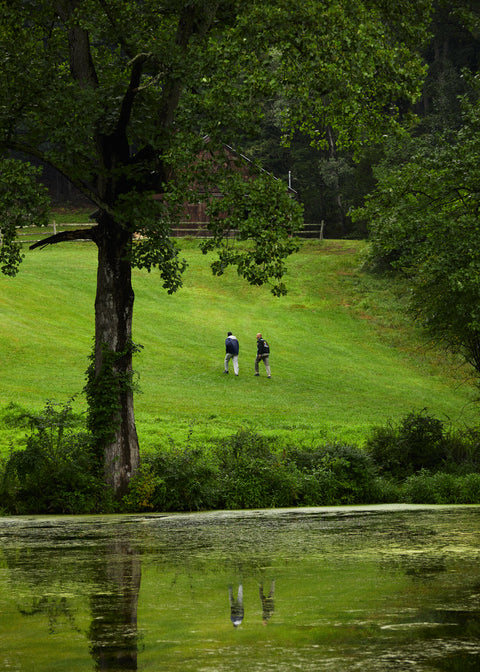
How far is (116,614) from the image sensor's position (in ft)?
18.6

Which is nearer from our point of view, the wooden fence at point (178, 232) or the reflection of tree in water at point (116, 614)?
the reflection of tree in water at point (116, 614)

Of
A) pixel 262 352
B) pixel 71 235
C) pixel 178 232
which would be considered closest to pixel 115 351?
pixel 71 235

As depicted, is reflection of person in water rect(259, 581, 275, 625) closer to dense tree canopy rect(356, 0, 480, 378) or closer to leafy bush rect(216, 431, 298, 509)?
leafy bush rect(216, 431, 298, 509)

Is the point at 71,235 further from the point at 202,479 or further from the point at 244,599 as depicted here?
the point at 244,599

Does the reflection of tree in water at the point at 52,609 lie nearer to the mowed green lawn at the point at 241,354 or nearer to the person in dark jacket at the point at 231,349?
the mowed green lawn at the point at 241,354

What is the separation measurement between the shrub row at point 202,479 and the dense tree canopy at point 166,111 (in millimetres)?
559

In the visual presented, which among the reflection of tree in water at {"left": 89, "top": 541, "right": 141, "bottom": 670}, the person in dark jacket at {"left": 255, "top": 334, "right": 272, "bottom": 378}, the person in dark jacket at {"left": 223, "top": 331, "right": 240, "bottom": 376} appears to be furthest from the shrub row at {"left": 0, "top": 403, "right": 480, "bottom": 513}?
the person in dark jacket at {"left": 255, "top": 334, "right": 272, "bottom": 378}

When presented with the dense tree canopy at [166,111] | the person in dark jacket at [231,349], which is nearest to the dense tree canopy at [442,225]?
the dense tree canopy at [166,111]

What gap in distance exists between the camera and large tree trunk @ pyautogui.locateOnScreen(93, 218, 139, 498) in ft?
51.7

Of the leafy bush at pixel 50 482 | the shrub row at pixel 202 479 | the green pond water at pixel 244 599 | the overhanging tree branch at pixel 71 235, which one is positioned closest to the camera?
the green pond water at pixel 244 599

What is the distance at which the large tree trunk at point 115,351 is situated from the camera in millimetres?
15758

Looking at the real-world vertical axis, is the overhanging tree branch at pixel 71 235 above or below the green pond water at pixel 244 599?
above

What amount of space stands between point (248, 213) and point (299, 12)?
3.62 meters

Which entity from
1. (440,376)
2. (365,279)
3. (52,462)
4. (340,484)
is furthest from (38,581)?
(365,279)
